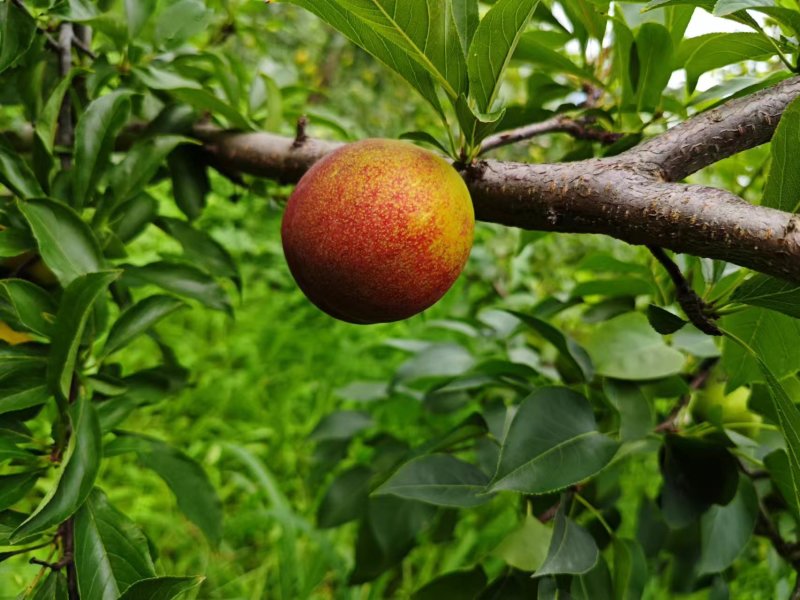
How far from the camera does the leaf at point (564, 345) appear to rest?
851 mm

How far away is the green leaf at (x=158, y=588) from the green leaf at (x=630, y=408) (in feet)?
1.57

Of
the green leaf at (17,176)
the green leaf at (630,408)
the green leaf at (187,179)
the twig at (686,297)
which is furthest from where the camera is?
the green leaf at (187,179)

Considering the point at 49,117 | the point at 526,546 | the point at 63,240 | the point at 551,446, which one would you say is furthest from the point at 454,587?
the point at 49,117

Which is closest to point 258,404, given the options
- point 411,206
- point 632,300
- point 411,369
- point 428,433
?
point 428,433

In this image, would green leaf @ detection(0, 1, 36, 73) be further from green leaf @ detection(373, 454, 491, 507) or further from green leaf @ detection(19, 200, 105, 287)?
green leaf @ detection(373, 454, 491, 507)

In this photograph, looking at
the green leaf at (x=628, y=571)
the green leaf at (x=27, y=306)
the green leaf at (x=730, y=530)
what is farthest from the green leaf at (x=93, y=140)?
the green leaf at (x=730, y=530)

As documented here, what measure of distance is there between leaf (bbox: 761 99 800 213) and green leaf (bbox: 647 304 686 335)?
0.12 metres

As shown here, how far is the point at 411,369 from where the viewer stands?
3.90 ft

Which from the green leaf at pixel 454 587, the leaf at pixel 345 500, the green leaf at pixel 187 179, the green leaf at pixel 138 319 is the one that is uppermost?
the green leaf at pixel 187 179

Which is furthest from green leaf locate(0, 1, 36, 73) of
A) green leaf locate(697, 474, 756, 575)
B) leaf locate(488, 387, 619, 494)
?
green leaf locate(697, 474, 756, 575)

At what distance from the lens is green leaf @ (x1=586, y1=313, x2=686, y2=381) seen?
0.89 metres

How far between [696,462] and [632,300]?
290 mm

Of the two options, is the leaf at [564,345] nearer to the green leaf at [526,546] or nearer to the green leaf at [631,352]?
the green leaf at [631,352]

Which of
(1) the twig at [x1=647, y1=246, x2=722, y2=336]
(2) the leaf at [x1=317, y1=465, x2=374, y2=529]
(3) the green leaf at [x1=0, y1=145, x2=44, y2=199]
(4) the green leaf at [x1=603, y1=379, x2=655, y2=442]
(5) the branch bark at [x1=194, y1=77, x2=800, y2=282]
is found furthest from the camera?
(2) the leaf at [x1=317, y1=465, x2=374, y2=529]
